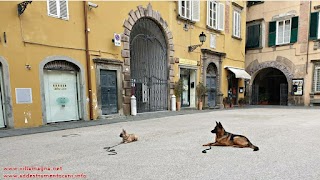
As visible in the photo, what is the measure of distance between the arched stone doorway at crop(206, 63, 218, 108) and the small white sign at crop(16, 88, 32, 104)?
403 inches

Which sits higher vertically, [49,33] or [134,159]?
[49,33]

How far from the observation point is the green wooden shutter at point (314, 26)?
14.7 metres

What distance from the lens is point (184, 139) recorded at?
4969mm

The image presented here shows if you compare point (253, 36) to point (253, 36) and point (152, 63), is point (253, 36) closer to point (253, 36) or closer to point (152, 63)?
point (253, 36)

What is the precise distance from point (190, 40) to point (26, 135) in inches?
373

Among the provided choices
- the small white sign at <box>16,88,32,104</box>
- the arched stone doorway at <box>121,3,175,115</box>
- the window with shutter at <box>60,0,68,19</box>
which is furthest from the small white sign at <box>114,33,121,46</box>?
the small white sign at <box>16,88,32,104</box>

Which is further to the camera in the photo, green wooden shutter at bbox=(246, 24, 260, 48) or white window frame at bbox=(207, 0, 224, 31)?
green wooden shutter at bbox=(246, 24, 260, 48)

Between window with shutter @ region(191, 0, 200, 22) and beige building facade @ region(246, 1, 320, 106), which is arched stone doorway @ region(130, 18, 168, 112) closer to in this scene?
window with shutter @ region(191, 0, 200, 22)

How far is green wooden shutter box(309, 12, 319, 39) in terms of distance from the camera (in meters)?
14.7

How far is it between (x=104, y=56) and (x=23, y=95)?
10.7 ft

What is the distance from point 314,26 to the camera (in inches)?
581

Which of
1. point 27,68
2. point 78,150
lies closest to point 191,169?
point 78,150

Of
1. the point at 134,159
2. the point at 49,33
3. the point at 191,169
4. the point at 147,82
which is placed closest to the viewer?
the point at 191,169

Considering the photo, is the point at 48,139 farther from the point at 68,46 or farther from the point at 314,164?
the point at 314,164
